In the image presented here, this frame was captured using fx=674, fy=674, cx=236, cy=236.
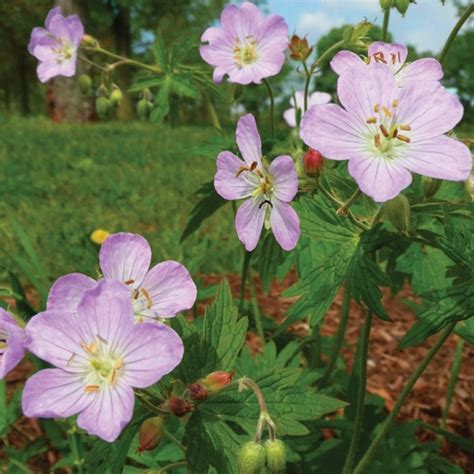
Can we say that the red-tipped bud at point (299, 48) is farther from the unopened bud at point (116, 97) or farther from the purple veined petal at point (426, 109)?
the unopened bud at point (116, 97)

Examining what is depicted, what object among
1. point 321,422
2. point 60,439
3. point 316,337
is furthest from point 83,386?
point 60,439

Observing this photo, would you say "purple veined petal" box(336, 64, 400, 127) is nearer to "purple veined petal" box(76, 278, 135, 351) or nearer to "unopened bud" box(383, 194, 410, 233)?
"unopened bud" box(383, 194, 410, 233)

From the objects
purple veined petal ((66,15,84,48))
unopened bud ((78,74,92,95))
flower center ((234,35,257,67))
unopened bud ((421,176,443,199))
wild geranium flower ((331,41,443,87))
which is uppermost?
purple veined petal ((66,15,84,48))

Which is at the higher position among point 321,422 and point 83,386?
point 83,386

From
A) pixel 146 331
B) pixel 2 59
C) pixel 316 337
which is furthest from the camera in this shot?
pixel 2 59

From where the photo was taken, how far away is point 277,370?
1.09 m

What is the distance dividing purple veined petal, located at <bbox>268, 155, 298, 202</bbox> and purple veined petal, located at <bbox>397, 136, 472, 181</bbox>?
17 cm

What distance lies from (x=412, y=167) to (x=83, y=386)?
528 mm

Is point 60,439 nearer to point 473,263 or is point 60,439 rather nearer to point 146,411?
point 146,411

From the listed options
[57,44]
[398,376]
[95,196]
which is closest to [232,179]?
[57,44]

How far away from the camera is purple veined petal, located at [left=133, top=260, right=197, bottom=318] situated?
0.98 meters

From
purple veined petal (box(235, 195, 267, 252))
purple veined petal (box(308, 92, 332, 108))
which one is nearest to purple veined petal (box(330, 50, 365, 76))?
purple veined petal (box(235, 195, 267, 252))

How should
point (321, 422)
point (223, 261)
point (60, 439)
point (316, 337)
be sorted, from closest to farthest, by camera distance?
point (321, 422) → point (316, 337) → point (60, 439) → point (223, 261)

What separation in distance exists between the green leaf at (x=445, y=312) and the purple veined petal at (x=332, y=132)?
0.29m
